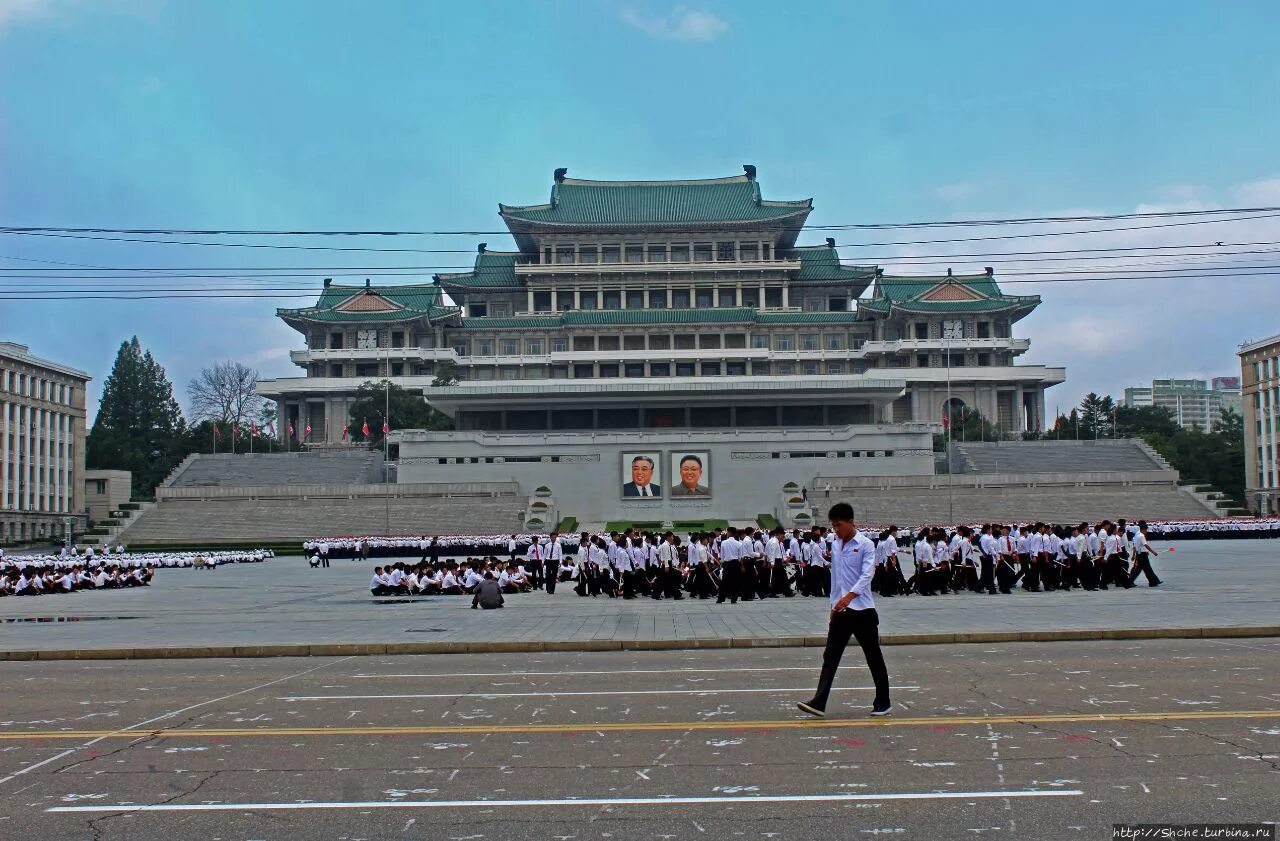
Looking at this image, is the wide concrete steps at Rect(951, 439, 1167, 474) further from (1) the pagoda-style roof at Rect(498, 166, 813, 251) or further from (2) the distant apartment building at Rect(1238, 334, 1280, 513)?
(1) the pagoda-style roof at Rect(498, 166, 813, 251)

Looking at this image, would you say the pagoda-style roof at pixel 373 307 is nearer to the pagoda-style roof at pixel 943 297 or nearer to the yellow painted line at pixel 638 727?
the pagoda-style roof at pixel 943 297

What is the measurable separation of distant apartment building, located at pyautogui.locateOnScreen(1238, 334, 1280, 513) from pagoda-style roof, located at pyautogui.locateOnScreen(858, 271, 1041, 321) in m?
15.4

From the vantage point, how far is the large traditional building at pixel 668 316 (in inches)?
3196

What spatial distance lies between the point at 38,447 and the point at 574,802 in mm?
71169

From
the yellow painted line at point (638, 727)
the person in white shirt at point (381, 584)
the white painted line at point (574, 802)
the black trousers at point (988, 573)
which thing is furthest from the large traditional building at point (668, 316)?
the white painted line at point (574, 802)

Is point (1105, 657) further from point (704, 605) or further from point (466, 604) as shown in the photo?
point (466, 604)

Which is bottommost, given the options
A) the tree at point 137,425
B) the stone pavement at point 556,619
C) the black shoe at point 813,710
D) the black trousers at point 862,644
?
the stone pavement at point 556,619

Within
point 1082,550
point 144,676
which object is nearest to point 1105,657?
point 144,676

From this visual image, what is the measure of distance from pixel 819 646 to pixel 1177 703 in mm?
5261

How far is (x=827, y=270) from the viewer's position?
282 feet

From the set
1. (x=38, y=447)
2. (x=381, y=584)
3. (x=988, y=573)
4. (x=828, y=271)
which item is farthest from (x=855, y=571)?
(x=828, y=271)

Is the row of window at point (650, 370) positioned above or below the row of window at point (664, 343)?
below

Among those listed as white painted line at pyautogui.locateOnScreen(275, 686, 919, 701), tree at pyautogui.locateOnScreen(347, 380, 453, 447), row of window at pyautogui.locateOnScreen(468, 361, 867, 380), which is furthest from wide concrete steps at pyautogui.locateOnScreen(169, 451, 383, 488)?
white painted line at pyautogui.locateOnScreen(275, 686, 919, 701)

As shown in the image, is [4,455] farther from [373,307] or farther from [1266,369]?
[1266,369]
